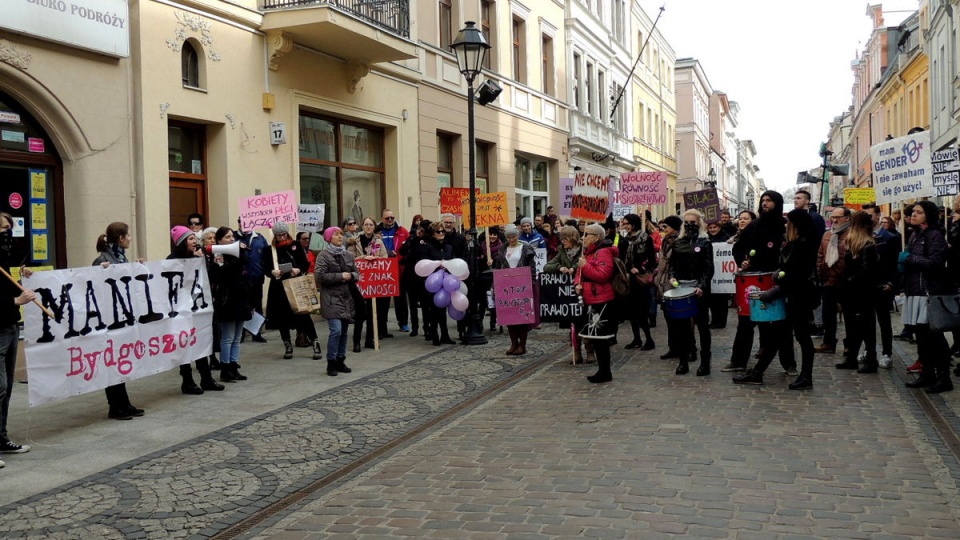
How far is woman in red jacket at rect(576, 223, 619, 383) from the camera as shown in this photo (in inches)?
360

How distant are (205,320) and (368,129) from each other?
382 inches

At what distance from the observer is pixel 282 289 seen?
449 inches

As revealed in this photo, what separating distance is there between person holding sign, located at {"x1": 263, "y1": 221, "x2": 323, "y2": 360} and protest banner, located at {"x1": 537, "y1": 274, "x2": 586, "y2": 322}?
10.1ft

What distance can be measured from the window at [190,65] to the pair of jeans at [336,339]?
491cm

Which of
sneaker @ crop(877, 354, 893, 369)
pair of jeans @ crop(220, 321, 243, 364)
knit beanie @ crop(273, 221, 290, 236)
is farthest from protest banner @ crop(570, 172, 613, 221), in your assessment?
pair of jeans @ crop(220, 321, 243, 364)

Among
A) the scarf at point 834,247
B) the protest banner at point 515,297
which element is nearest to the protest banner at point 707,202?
the protest banner at point 515,297

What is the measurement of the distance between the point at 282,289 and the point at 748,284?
600 cm

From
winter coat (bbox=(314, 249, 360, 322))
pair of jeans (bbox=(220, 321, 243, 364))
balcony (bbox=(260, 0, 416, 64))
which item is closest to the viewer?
pair of jeans (bbox=(220, 321, 243, 364))

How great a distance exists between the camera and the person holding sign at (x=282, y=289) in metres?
11.3

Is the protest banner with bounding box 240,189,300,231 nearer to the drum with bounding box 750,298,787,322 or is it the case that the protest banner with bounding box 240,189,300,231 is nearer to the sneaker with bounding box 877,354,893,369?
the drum with bounding box 750,298,787,322

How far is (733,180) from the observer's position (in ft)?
394

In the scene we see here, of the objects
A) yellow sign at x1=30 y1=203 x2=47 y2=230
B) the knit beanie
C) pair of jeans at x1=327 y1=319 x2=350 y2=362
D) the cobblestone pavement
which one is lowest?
the cobblestone pavement

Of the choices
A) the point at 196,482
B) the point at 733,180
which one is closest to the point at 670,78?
the point at 196,482

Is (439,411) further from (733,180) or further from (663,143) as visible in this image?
(733,180)
